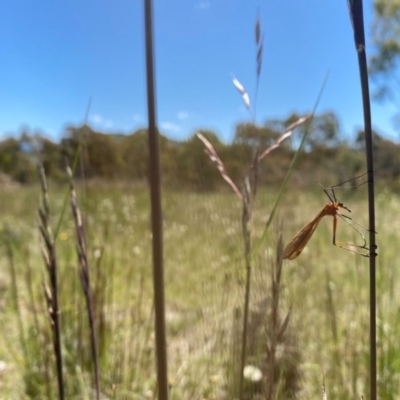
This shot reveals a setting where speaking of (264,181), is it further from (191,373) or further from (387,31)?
(387,31)

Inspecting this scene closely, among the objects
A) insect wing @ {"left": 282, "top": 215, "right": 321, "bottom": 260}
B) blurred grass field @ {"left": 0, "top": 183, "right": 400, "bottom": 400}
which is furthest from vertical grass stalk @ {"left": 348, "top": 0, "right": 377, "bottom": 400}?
blurred grass field @ {"left": 0, "top": 183, "right": 400, "bottom": 400}

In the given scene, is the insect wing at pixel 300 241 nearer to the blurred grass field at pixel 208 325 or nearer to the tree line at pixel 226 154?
the tree line at pixel 226 154

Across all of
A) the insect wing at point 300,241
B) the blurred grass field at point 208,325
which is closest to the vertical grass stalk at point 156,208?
the insect wing at point 300,241

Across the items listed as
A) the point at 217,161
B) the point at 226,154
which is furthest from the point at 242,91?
the point at 226,154

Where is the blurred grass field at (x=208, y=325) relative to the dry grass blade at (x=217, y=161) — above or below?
below

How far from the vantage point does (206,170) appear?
70cm

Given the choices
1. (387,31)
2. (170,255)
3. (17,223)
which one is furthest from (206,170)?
(387,31)

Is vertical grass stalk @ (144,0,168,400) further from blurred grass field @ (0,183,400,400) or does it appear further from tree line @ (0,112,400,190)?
blurred grass field @ (0,183,400,400)

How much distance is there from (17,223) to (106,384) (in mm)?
2104

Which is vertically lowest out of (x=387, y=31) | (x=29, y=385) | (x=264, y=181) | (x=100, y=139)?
(x=29, y=385)

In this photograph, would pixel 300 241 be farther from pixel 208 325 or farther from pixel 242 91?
pixel 208 325

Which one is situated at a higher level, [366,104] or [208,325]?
[366,104]

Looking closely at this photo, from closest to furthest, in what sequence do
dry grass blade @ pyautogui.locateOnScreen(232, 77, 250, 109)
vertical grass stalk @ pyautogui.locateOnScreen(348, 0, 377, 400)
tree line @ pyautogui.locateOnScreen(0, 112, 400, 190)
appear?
vertical grass stalk @ pyautogui.locateOnScreen(348, 0, 377, 400)
dry grass blade @ pyautogui.locateOnScreen(232, 77, 250, 109)
tree line @ pyautogui.locateOnScreen(0, 112, 400, 190)

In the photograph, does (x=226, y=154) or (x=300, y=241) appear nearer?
(x=300, y=241)
